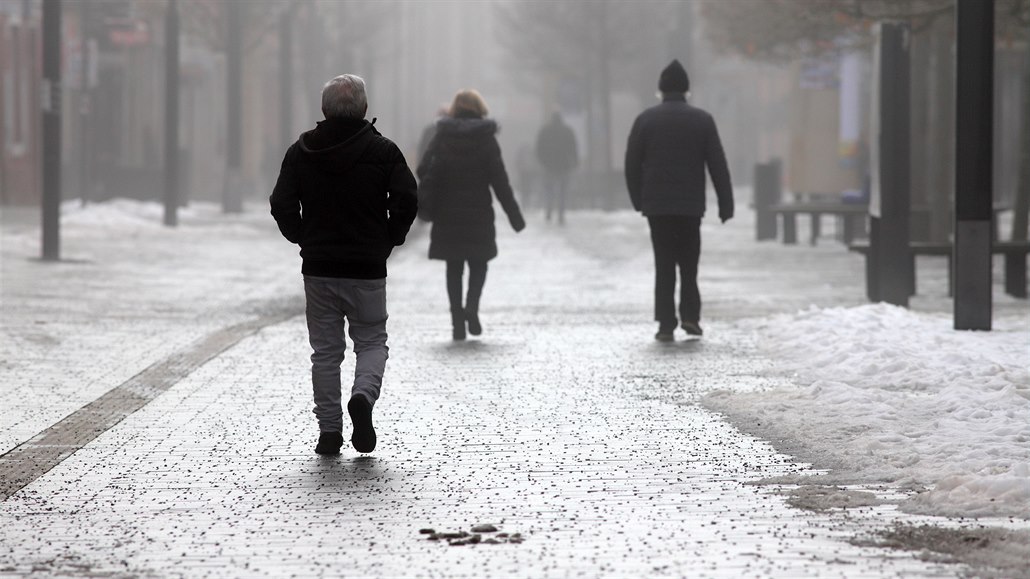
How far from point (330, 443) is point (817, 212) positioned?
53.8ft

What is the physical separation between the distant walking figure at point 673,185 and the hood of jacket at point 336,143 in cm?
471

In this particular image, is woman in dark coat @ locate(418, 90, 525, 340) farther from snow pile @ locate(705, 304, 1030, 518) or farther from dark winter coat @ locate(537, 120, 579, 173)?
dark winter coat @ locate(537, 120, 579, 173)

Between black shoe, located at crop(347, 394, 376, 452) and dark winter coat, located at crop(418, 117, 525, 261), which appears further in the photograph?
dark winter coat, located at crop(418, 117, 525, 261)

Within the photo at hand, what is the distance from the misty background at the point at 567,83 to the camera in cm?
2322

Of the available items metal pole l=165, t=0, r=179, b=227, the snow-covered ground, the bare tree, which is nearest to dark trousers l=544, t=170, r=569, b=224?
the bare tree

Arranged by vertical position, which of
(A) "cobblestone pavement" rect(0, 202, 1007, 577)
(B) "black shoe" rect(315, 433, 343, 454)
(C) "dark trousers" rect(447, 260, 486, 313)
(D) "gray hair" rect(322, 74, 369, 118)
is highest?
(D) "gray hair" rect(322, 74, 369, 118)

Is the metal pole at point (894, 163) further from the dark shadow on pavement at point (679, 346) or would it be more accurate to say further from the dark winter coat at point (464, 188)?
the dark winter coat at point (464, 188)

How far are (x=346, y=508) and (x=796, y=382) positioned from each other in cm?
409

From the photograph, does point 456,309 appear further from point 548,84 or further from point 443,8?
point 443,8

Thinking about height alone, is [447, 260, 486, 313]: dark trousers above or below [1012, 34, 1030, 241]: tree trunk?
below

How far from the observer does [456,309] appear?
1262 cm

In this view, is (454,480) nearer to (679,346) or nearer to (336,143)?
(336,143)

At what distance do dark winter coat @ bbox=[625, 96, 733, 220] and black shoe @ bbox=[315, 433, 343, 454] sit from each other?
4.91m

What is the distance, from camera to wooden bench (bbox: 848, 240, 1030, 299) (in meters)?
15.5
